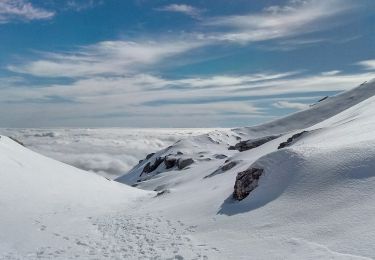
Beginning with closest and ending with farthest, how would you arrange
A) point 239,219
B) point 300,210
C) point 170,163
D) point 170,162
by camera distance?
point 300,210 → point 239,219 → point 170,163 → point 170,162

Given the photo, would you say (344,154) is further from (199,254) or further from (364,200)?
(199,254)

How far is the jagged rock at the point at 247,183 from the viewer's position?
2070 centimetres

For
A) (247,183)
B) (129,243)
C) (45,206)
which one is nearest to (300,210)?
(247,183)

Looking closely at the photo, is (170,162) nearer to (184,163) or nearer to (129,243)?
(184,163)

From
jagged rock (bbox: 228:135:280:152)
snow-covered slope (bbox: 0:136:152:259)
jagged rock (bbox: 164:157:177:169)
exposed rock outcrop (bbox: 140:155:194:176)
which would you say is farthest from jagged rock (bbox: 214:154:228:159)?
snow-covered slope (bbox: 0:136:152:259)

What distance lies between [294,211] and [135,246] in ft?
22.1

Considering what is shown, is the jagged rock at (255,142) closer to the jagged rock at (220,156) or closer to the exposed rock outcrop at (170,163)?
the jagged rock at (220,156)

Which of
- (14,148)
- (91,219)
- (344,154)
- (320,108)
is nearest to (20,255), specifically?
(91,219)

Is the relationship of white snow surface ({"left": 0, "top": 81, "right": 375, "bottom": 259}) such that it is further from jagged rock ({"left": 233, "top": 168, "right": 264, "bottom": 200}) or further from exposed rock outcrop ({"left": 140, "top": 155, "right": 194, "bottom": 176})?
exposed rock outcrop ({"left": 140, "top": 155, "right": 194, "bottom": 176})

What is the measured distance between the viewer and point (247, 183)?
2119cm

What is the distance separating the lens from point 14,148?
36094 mm

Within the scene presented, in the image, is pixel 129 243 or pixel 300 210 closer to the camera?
pixel 300 210

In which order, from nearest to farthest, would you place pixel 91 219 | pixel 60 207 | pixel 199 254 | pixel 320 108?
pixel 199 254, pixel 91 219, pixel 60 207, pixel 320 108

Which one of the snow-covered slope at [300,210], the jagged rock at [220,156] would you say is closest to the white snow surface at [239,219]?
the snow-covered slope at [300,210]
